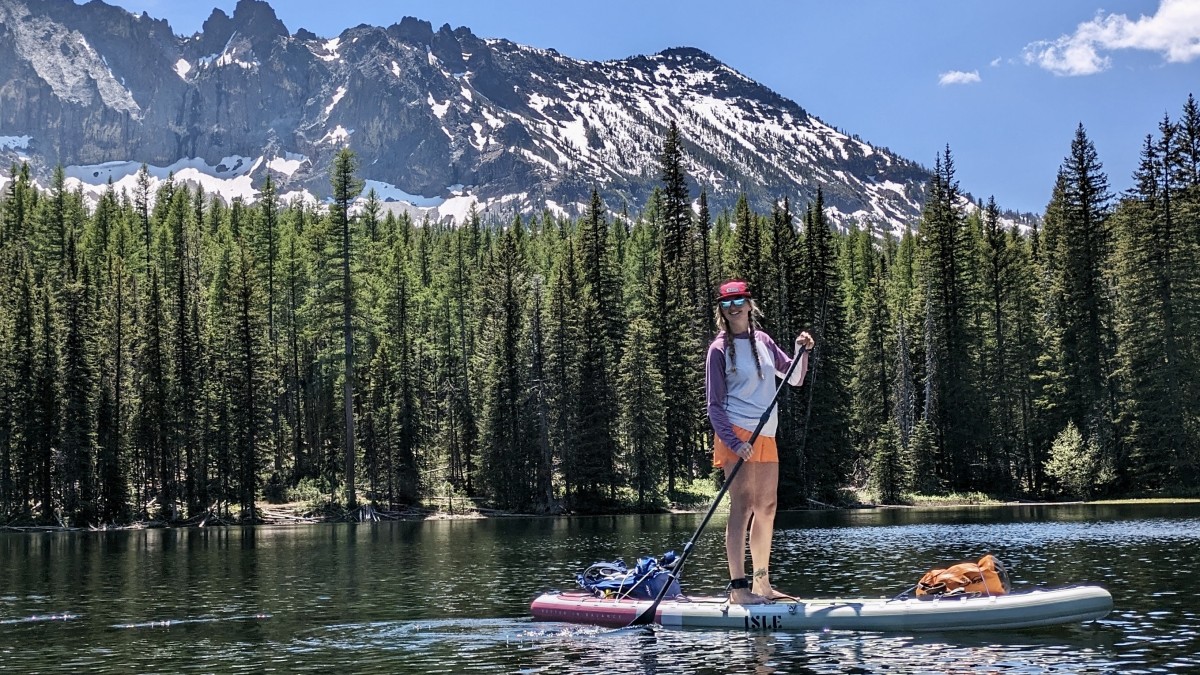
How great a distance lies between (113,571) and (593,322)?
3944 cm

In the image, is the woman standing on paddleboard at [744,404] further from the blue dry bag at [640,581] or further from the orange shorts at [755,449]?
the blue dry bag at [640,581]

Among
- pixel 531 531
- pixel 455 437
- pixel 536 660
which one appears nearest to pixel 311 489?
→ pixel 455 437

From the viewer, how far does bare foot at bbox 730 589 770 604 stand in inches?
587

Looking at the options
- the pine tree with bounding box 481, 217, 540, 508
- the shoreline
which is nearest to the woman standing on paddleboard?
the shoreline

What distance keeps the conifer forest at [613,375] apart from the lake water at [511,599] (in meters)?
17.0

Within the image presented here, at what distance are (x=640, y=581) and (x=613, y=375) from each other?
48443mm

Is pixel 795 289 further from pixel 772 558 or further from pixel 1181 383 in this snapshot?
pixel 772 558

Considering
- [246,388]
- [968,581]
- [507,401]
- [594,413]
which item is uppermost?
[246,388]

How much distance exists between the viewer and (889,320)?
257ft

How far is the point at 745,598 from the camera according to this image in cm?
1495

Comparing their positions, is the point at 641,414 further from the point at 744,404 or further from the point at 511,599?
the point at 744,404

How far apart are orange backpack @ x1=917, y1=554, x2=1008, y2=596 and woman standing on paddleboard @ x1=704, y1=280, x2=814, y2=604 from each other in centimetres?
255

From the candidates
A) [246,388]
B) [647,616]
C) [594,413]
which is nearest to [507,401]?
[594,413]

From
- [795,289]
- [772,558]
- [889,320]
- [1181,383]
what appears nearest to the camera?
[772,558]
